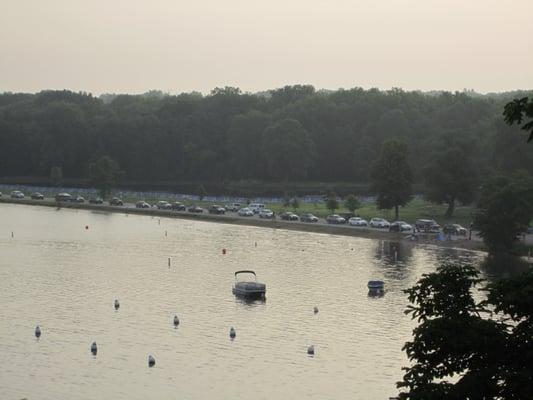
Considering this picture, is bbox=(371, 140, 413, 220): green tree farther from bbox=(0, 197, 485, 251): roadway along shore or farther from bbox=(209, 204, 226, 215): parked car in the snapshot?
bbox=(209, 204, 226, 215): parked car

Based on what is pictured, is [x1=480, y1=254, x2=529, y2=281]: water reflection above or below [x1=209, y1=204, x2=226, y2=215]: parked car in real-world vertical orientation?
below

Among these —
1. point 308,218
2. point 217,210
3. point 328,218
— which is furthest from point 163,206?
point 328,218

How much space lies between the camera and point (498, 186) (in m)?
134

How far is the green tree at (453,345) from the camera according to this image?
40.9 metres

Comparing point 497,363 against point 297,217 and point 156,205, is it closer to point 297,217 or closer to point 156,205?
point 297,217

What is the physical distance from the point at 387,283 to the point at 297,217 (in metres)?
62.4

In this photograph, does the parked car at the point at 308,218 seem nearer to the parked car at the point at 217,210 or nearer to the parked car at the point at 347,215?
the parked car at the point at 347,215

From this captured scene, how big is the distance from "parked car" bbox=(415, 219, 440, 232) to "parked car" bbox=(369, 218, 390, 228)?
196 inches

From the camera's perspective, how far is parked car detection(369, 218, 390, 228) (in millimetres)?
156125

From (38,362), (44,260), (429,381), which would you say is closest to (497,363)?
(429,381)

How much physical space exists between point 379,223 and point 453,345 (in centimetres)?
11457

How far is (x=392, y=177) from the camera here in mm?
159875

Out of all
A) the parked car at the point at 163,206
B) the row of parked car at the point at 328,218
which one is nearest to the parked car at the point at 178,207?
the row of parked car at the point at 328,218

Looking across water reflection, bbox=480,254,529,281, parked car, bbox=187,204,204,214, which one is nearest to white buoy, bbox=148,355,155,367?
water reflection, bbox=480,254,529,281
